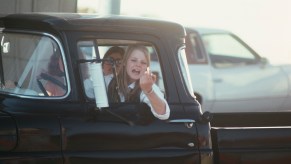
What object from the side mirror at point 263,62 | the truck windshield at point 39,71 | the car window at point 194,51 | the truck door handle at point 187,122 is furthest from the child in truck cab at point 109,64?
the side mirror at point 263,62

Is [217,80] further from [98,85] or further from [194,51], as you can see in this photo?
[98,85]

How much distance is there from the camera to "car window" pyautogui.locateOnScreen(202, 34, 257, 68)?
15930mm

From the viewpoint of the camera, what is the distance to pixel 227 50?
1638 cm

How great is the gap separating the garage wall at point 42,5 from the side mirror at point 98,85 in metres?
5.70

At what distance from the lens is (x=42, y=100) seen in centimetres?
545

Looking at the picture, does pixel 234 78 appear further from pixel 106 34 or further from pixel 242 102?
pixel 106 34

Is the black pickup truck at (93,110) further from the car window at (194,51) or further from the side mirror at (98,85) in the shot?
the car window at (194,51)

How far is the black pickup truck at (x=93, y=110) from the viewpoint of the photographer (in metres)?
5.30

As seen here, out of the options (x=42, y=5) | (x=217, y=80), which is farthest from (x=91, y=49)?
(x=217, y=80)

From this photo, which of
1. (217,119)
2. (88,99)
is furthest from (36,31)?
(217,119)

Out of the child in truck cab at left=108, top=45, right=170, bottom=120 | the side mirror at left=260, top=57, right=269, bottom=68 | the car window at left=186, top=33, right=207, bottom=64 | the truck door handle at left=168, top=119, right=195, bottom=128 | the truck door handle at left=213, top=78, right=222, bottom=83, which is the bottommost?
the truck door handle at left=213, top=78, right=222, bottom=83

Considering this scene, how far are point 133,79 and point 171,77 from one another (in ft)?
0.82

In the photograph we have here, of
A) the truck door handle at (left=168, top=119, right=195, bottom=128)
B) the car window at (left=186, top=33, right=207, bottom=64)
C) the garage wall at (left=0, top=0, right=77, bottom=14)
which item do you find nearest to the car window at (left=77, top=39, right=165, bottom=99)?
the truck door handle at (left=168, top=119, right=195, bottom=128)

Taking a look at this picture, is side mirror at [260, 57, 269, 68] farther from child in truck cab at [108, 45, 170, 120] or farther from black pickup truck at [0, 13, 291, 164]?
child in truck cab at [108, 45, 170, 120]
